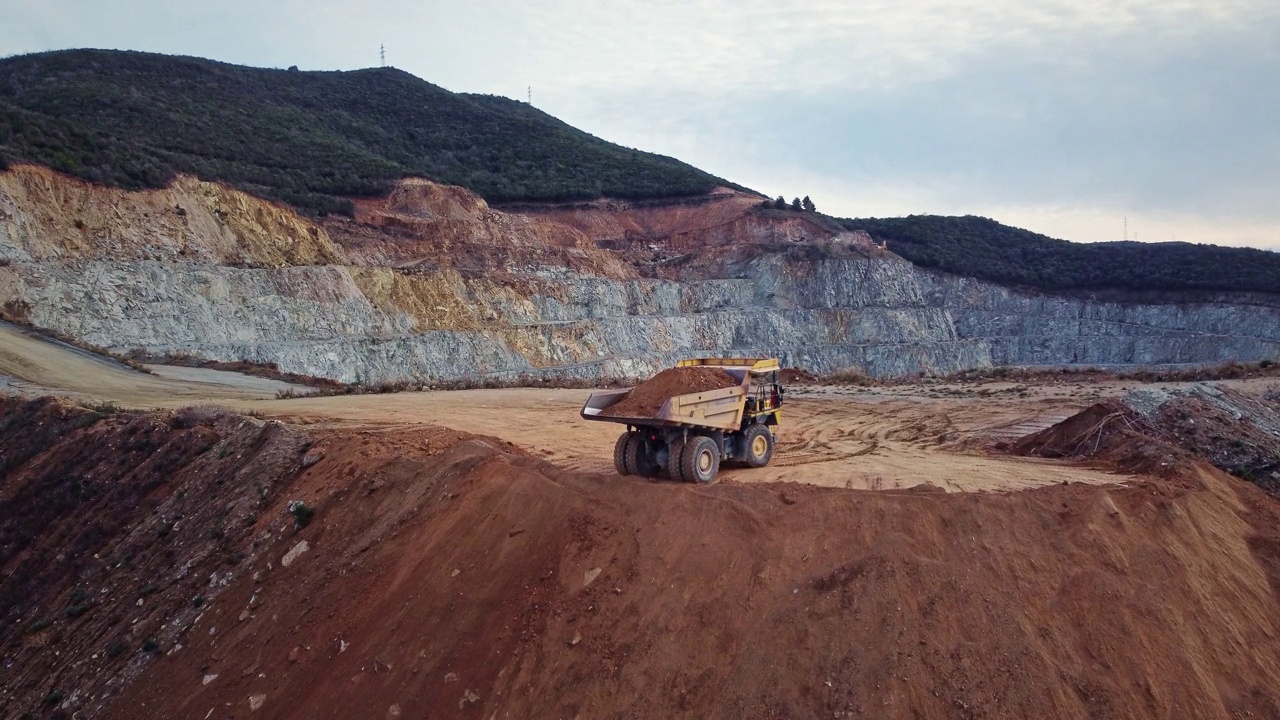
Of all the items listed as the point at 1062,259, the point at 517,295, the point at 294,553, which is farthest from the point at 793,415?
the point at 1062,259

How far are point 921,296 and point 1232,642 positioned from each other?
177ft

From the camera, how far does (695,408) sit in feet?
37.2

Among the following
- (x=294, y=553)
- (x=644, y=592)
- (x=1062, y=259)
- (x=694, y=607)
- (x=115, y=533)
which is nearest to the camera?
(x=694, y=607)

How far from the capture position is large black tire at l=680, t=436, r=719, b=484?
36.8 ft

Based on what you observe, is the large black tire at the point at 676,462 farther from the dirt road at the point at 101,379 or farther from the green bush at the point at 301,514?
the dirt road at the point at 101,379

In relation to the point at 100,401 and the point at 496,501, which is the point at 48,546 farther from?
the point at 496,501

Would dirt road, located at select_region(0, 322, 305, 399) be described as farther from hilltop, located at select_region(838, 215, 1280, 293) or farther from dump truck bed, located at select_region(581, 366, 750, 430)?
hilltop, located at select_region(838, 215, 1280, 293)

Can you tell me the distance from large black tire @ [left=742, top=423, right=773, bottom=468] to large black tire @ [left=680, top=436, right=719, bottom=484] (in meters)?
1.32

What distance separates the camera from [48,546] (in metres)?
14.0

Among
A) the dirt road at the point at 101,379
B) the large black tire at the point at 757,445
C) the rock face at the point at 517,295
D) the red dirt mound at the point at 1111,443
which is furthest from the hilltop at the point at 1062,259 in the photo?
the large black tire at the point at 757,445

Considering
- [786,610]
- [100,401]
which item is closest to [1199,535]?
[786,610]

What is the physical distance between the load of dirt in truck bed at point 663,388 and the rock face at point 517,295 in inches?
1089

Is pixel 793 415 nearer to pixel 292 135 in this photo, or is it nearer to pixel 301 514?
pixel 301 514

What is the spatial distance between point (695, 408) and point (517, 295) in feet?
121
